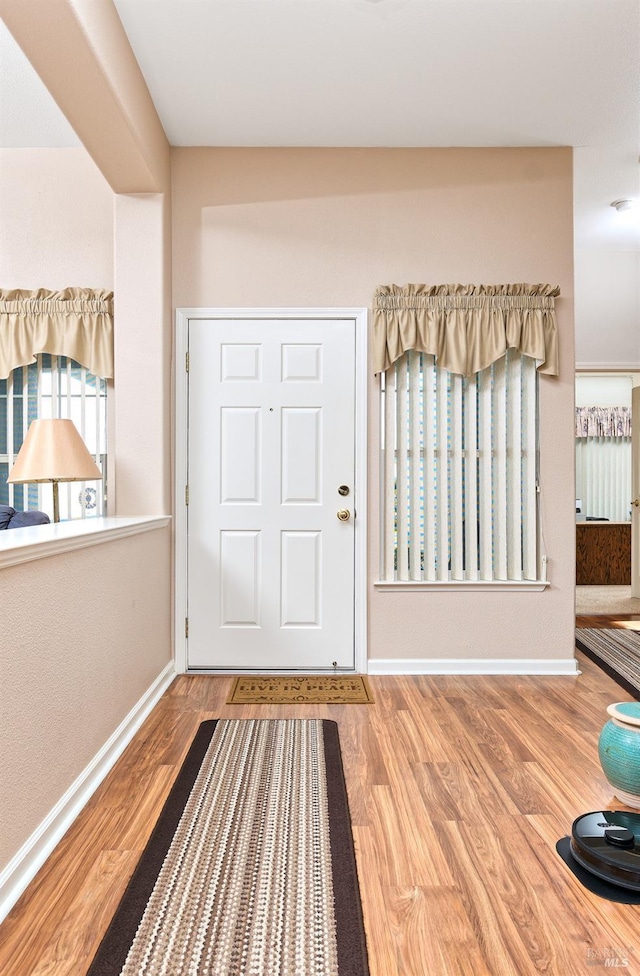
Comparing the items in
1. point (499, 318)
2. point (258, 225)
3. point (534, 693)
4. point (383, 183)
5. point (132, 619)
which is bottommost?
point (534, 693)

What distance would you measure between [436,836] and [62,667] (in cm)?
126

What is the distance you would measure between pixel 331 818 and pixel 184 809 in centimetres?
48

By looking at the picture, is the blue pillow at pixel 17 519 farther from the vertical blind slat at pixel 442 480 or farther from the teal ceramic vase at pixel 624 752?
the teal ceramic vase at pixel 624 752

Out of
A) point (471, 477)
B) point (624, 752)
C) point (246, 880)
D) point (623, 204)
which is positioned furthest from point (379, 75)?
point (246, 880)

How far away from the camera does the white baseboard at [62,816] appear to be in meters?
1.69

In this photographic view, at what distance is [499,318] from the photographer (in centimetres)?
367

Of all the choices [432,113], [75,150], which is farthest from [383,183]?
[75,150]

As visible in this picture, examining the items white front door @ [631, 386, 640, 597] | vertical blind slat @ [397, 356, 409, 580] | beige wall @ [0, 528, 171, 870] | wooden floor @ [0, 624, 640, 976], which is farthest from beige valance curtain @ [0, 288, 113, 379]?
white front door @ [631, 386, 640, 597]

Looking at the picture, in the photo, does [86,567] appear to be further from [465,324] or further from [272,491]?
[465,324]

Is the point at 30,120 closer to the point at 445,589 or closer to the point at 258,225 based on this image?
the point at 258,225

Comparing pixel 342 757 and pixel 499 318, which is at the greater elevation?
pixel 499 318

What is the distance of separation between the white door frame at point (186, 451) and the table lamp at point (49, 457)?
72cm

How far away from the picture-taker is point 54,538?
195cm

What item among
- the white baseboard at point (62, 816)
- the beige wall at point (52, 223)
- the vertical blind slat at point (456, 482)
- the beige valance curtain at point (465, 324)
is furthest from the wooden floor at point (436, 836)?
the beige wall at point (52, 223)
